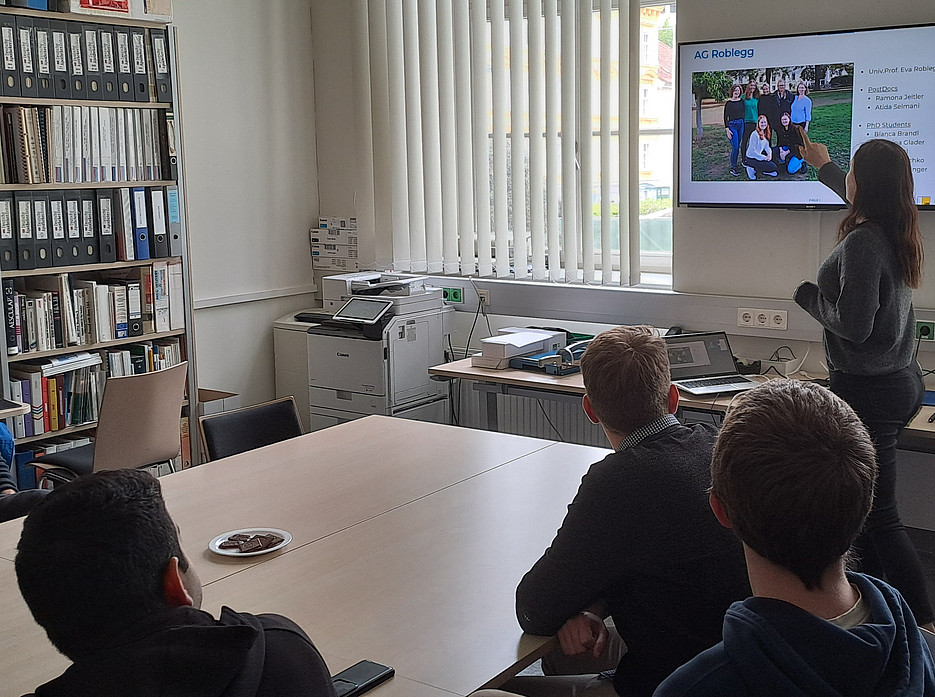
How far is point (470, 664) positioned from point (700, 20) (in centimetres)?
328

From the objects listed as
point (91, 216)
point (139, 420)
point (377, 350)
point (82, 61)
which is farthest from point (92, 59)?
point (377, 350)

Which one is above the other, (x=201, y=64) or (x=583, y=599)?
(x=201, y=64)

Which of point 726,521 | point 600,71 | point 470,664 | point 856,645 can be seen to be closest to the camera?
point 856,645

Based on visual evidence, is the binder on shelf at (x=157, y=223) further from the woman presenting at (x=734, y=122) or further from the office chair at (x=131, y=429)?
the woman presenting at (x=734, y=122)

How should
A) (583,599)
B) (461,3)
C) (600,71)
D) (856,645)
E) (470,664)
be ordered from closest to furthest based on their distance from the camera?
1. (856,645)
2. (470,664)
3. (583,599)
4. (600,71)
5. (461,3)

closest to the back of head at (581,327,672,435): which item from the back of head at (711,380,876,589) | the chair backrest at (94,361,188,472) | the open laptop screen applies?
the back of head at (711,380,876,589)

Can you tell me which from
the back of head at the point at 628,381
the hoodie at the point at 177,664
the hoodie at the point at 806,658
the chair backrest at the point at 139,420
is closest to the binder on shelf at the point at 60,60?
the chair backrest at the point at 139,420

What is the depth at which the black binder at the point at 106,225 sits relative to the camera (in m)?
4.36

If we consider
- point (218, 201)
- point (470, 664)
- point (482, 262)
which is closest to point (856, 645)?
point (470, 664)

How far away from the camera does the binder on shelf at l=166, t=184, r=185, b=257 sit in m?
4.62

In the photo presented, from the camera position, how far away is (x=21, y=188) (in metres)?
4.04

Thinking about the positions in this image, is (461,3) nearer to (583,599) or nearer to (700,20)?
(700,20)

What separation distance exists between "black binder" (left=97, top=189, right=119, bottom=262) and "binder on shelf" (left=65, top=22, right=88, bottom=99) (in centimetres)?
42

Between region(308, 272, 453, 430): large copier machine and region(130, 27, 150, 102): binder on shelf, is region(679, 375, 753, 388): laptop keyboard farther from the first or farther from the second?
region(130, 27, 150, 102): binder on shelf
